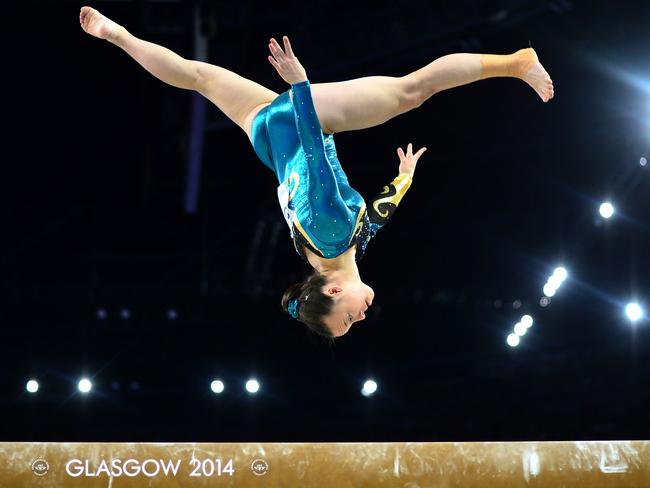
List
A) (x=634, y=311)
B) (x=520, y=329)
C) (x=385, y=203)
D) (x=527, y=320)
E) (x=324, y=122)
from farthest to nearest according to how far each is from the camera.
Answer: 1. (x=520, y=329)
2. (x=527, y=320)
3. (x=634, y=311)
4. (x=385, y=203)
5. (x=324, y=122)

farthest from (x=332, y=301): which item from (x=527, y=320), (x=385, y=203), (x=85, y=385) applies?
(x=527, y=320)

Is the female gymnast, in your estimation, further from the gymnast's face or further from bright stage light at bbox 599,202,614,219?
bright stage light at bbox 599,202,614,219

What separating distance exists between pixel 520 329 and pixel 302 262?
387 centimetres

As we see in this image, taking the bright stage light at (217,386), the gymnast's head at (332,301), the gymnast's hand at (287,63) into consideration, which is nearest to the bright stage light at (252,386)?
the bright stage light at (217,386)

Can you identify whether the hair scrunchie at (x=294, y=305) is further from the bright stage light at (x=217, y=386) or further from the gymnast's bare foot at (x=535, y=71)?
the bright stage light at (x=217, y=386)

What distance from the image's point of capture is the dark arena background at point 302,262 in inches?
245

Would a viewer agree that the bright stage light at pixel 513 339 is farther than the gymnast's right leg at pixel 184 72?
Yes

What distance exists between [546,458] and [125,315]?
6.74 metres

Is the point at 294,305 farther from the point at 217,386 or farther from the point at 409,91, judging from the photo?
the point at 217,386

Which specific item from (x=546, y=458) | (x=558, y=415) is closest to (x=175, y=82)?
(x=546, y=458)

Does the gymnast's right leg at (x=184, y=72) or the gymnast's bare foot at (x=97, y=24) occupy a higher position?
the gymnast's bare foot at (x=97, y=24)

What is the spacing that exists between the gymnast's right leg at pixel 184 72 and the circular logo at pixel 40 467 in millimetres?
1878

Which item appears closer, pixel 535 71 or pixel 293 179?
pixel 293 179

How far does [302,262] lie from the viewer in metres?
7.37
